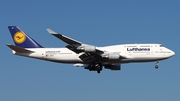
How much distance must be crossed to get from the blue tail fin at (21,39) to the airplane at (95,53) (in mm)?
418

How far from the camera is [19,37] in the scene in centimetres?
6738

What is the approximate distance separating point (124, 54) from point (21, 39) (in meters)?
17.9

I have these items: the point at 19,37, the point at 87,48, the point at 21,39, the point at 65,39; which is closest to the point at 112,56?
the point at 87,48

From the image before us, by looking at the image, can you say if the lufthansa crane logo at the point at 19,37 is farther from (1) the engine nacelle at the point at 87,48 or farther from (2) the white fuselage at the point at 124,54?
(1) the engine nacelle at the point at 87,48

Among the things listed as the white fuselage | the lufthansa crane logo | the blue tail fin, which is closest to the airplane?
the white fuselage

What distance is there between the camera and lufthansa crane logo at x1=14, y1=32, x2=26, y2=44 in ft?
220

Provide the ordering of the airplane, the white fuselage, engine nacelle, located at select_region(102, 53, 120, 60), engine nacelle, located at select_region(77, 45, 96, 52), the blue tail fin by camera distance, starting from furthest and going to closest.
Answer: the blue tail fin, the white fuselage, engine nacelle, located at select_region(102, 53, 120, 60), the airplane, engine nacelle, located at select_region(77, 45, 96, 52)

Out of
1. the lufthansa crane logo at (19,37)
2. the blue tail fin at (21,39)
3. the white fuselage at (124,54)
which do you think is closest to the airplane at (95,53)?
the white fuselage at (124,54)

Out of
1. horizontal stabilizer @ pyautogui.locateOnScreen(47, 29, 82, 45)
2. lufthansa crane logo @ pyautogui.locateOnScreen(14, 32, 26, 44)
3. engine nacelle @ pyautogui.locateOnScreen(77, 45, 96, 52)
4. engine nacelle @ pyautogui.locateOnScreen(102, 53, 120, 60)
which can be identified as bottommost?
engine nacelle @ pyautogui.locateOnScreen(102, 53, 120, 60)

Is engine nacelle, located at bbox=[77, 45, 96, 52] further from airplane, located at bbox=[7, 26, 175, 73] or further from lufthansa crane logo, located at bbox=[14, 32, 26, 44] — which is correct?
lufthansa crane logo, located at bbox=[14, 32, 26, 44]

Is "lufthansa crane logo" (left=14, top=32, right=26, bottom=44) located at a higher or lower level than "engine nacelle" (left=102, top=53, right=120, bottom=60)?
higher

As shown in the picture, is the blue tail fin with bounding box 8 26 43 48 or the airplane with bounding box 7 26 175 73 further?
the blue tail fin with bounding box 8 26 43 48

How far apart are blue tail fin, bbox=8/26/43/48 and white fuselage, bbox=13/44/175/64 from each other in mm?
2365

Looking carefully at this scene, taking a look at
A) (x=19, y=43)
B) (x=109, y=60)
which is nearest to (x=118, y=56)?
(x=109, y=60)
